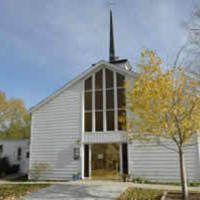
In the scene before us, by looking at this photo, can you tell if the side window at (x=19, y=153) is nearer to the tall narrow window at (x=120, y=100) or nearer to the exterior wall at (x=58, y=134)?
the exterior wall at (x=58, y=134)

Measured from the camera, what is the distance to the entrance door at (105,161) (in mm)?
14977

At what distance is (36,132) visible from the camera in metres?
17.0

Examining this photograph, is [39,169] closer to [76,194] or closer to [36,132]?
[36,132]

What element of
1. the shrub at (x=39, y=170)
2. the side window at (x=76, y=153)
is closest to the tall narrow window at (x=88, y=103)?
the side window at (x=76, y=153)

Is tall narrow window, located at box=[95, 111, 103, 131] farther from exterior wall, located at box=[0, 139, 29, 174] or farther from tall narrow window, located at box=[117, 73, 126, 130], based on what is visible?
exterior wall, located at box=[0, 139, 29, 174]

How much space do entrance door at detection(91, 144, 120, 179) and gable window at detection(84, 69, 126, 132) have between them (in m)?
1.13

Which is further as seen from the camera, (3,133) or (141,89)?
(3,133)

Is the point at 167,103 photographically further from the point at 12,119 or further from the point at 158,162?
the point at 12,119

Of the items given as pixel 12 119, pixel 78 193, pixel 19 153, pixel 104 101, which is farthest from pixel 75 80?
pixel 12 119

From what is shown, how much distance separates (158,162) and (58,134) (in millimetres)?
6398

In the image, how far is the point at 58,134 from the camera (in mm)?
16312

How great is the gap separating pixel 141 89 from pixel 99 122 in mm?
6456

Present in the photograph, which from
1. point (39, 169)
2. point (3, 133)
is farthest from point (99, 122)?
point (3, 133)

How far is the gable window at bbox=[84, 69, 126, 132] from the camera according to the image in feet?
51.2
